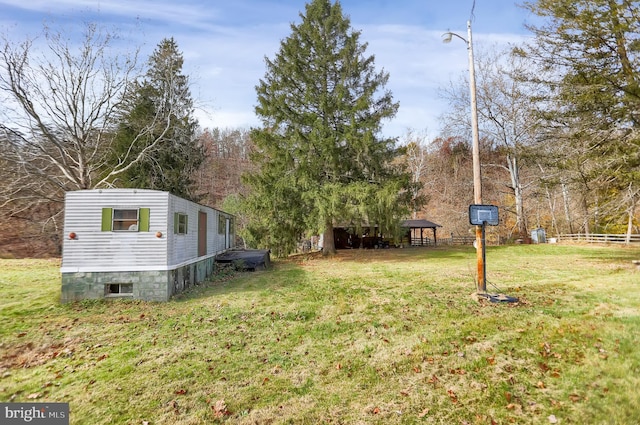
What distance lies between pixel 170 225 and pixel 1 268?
11.7 metres

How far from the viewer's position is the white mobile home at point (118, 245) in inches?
331

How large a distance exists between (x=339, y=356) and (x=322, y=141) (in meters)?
12.7

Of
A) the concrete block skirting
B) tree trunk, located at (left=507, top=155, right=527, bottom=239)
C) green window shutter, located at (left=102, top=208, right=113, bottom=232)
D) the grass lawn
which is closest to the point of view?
the grass lawn

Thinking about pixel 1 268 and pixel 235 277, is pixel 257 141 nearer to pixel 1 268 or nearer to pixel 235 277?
pixel 235 277

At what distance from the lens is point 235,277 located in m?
12.1

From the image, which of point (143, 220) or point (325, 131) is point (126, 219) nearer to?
point (143, 220)

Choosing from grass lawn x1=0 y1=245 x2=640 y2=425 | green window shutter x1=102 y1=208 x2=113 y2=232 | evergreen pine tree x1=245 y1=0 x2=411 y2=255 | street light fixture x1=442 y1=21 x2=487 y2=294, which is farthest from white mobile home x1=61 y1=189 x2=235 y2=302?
street light fixture x1=442 y1=21 x2=487 y2=294

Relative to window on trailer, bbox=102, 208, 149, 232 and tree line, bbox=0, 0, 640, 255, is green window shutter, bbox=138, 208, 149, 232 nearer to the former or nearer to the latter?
window on trailer, bbox=102, 208, 149, 232

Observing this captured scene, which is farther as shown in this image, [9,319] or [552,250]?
[552,250]

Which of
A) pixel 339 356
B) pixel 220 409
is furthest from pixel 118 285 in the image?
pixel 339 356

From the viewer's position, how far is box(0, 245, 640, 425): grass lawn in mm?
3490

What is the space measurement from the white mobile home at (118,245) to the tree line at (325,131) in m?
7.07

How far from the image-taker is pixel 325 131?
1655 cm

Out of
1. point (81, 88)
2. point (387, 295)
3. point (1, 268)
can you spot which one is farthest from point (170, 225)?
point (1, 268)
